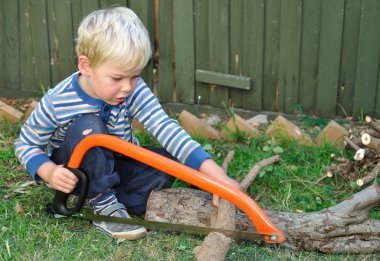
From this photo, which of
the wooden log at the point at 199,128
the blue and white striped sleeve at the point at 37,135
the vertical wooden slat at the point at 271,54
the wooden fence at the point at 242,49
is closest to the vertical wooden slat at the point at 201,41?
the wooden fence at the point at 242,49

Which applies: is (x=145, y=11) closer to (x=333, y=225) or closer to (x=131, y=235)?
(x=131, y=235)

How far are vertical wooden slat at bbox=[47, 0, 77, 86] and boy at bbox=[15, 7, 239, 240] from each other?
4.71 feet

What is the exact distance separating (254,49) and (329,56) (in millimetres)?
523

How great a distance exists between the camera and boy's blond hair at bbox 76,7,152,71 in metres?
2.98

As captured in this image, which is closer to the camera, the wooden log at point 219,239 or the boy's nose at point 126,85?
the wooden log at point 219,239

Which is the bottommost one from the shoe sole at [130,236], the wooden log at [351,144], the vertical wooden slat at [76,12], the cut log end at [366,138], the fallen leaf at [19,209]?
the shoe sole at [130,236]

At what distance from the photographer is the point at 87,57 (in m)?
3.09

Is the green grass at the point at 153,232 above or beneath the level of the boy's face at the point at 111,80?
beneath

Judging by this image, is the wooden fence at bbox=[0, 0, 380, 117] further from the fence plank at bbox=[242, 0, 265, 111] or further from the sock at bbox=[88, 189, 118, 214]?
the sock at bbox=[88, 189, 118, 214]

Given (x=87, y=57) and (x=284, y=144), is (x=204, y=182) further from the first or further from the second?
(x=284, y=144)

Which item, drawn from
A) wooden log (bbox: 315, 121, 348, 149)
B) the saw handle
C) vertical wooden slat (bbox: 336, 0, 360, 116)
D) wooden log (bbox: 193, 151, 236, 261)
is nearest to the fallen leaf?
the saw handle

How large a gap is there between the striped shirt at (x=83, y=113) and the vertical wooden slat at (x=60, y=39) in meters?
1.47

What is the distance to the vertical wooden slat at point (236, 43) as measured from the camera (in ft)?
14.5

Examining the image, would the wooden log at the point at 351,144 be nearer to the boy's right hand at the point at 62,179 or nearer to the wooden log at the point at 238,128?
the wooden log at the point at 238,128
